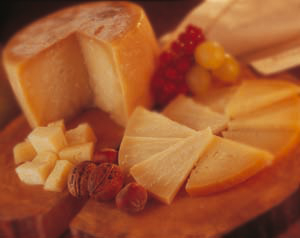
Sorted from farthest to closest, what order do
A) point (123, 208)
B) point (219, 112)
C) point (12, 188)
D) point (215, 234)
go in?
point (219, 112)
point (12, 188)
point (123, 208)
point (215, 234)

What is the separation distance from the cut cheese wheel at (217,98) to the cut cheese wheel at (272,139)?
20cm

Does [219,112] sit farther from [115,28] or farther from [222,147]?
[115,28]

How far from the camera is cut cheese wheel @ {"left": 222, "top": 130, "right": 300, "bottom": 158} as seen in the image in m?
1.43

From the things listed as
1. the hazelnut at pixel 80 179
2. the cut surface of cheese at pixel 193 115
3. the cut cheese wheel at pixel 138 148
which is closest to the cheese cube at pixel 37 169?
the hazelnut at pixel 80 179

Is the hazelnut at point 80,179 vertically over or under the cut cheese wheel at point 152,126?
over

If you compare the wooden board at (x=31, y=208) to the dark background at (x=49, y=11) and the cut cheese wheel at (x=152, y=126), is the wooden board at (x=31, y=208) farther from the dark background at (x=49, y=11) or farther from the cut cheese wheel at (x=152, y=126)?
the dark background at (x=49, y=11)

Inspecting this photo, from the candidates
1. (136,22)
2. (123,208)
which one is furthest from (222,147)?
(136,22)

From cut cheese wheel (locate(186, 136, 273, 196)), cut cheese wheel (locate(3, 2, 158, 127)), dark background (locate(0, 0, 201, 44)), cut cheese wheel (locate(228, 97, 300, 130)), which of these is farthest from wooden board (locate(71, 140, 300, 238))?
dark background (locate(0, 0, 201, 44))

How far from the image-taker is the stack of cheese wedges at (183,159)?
4.50 feet

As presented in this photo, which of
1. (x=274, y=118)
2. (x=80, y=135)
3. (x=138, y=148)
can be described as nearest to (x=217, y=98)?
(x=274, y=118)

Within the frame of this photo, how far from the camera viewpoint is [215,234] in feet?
4.11

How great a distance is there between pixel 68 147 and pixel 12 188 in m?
0.22

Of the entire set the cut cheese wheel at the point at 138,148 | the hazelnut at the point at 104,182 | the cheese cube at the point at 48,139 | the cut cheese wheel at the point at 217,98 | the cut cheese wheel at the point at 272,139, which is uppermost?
the cheese cube at the point at 48,139

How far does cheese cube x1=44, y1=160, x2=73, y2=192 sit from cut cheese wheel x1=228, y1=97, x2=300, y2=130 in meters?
0.53
